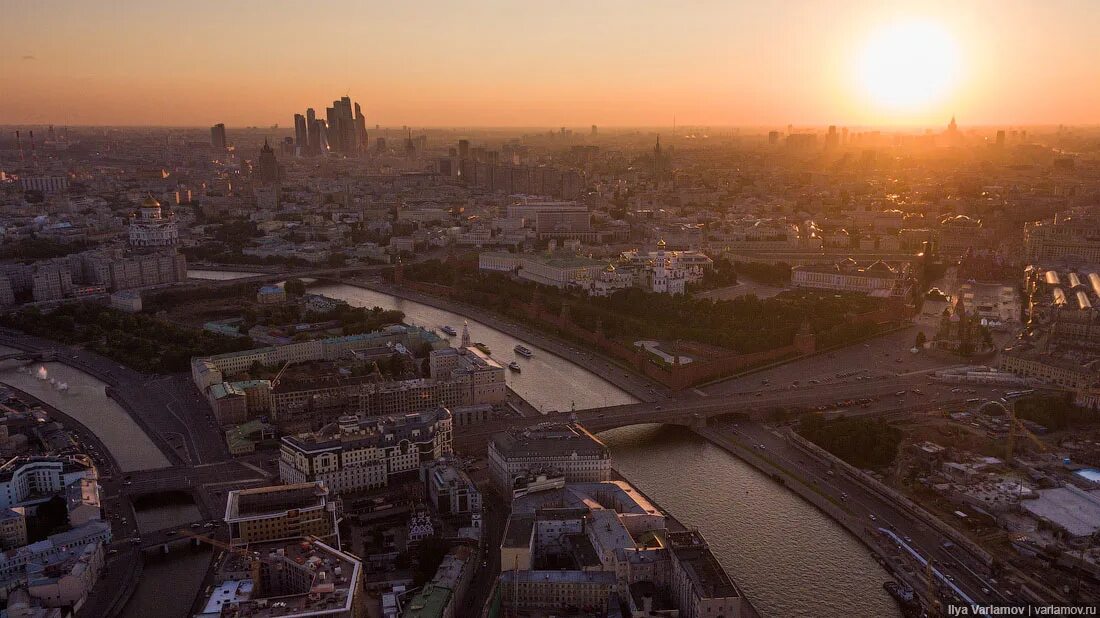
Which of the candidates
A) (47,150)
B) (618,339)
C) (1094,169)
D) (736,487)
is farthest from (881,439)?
(47,150)

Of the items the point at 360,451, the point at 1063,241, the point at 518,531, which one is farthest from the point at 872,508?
the point at 1063,241

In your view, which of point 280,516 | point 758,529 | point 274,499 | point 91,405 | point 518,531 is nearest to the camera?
point 518,531

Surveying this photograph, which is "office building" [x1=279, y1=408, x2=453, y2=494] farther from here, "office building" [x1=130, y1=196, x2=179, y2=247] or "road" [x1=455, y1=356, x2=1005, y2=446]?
"office building" [x1=130, y1=196, x2=179, y2=247]

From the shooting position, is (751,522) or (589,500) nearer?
(589,500)

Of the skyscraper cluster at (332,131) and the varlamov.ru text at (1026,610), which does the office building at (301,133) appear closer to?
the skyscraper cluster at (332,131)

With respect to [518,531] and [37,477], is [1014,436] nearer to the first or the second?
[518,531]

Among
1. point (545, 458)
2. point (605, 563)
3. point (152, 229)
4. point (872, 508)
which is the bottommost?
point (872, 508)

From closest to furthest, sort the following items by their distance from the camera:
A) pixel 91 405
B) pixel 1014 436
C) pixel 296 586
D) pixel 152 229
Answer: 1. pixel 296 586
2. pixel 1014 436
3. pixel 91 405
4. pixel 152 229

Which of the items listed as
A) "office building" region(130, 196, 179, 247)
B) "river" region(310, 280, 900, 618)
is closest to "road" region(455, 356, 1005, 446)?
Answer: "river" region(310, 280, 900, 618)
